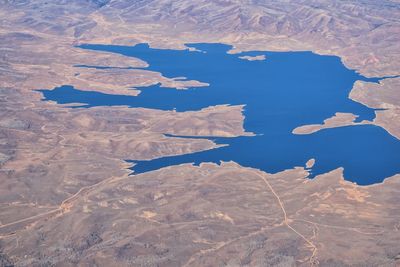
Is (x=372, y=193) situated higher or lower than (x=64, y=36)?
higher

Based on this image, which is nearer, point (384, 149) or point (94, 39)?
point (384, 149)

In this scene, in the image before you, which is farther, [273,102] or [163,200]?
[273,102]

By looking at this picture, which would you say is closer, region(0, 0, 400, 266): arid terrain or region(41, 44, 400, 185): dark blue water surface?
region(0, 0, 400, 266): arid terrain

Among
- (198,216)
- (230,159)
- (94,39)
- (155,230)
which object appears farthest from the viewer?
(94,39)

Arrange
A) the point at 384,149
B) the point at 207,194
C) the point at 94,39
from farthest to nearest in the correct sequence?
the point at 94,39
the point at 384,149
the point at 207,194

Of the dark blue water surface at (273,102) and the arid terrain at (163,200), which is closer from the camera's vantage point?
the arid terrain at (163,200)

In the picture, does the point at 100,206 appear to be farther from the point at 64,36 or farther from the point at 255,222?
the point at 64,36

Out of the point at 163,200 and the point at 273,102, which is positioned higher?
the point at 163,200

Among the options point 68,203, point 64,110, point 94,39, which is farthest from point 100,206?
point 94,39
